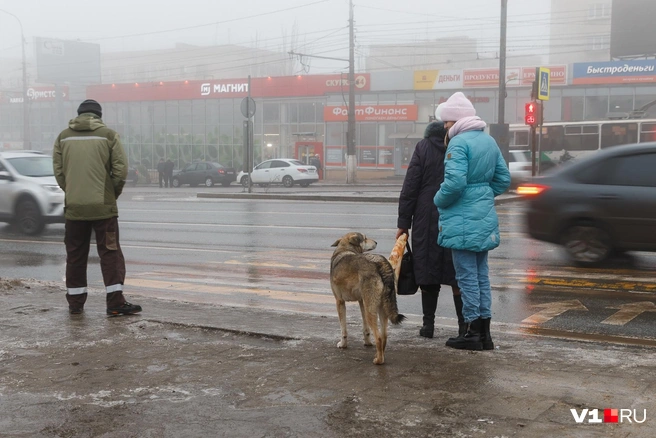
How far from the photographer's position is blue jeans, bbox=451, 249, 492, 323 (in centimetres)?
557

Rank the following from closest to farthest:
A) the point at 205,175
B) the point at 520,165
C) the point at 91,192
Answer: the point at 91,192 < the point at 520,165 < the point at 205,175

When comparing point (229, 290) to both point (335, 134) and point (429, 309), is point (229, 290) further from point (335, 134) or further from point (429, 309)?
point (335, 134)

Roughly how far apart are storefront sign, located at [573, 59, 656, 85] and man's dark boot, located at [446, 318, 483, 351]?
144 ft

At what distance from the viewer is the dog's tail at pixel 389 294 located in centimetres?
520

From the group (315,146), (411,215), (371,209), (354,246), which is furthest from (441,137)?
(315,146)

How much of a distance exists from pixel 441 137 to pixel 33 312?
395 centimetres

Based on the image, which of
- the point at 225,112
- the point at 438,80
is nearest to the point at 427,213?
the point at 438,80

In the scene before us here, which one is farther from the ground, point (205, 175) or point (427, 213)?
point (427, 213)

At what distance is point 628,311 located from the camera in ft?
24.2

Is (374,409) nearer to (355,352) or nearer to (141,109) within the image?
(355,352)

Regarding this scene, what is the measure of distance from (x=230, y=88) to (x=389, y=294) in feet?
176

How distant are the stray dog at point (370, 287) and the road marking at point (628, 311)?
2.62 m

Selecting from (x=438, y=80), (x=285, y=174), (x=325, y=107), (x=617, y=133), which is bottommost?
(x=285, y=174)

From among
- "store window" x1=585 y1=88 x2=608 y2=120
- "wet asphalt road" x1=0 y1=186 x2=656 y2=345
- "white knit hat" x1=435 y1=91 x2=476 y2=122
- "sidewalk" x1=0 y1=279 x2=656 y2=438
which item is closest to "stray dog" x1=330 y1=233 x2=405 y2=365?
"sidewalk" x1=0 y1=279 x2=656 y2=438
